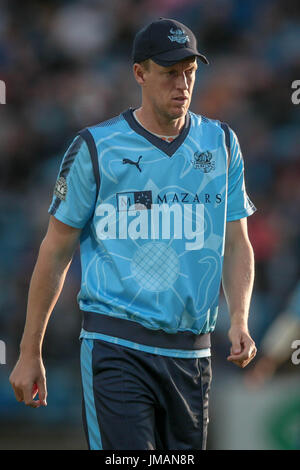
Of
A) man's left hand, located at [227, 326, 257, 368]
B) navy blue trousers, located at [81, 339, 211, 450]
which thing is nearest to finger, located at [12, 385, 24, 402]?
navy blue trousers, located at [81, 339, 211, 450]

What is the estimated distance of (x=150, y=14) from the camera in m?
9.89

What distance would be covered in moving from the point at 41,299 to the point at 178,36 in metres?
1.28

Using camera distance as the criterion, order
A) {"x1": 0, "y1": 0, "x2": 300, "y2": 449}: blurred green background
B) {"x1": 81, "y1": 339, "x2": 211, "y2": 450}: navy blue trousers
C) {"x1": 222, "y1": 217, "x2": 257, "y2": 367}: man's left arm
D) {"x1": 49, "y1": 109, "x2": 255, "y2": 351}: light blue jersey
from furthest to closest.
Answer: {"x1": 0, "y1": 0, "x2": 300, "y2": 449}: blurred green background, {"x1": 222, "y1": 217, "x2": 257, "y2": 367}: man's left arm, {"x1": 49, "y1": 109, "x2": 255, "y2": 351}: light blue jersey, {"x1": 81, "y1": 339, "x2": 211, "y2": 450}: navy blue trousers

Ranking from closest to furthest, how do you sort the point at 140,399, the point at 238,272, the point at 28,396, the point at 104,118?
1. the point at 140,399
2. the point at 28,396
3. the point at 238,272
4. the point at 104,118

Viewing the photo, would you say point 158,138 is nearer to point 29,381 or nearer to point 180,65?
point 180,65

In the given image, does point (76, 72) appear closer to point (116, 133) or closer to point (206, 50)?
point (206, 50)

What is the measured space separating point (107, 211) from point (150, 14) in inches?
257

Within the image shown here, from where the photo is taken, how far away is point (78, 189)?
12.5 feet

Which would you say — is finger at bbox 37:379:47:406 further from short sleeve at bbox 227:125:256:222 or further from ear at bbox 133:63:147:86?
ear at bbox 133:63:147:86

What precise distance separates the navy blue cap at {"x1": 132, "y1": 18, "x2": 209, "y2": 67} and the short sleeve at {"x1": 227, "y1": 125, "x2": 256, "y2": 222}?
44 centimetres

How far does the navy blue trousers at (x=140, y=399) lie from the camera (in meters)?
3.63

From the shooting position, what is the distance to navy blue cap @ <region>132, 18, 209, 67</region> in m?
3.79

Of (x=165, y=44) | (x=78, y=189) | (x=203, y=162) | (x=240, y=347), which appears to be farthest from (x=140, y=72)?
(x=240, y=347)

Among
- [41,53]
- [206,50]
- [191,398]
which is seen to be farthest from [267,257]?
[191,398]
